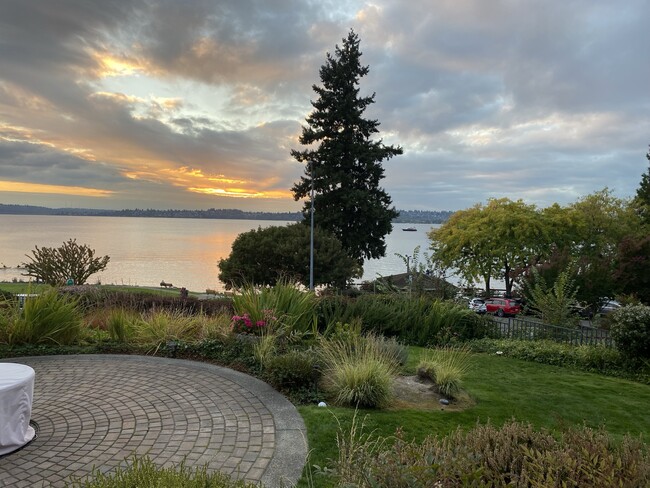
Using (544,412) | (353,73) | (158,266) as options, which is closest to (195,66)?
(544,412)

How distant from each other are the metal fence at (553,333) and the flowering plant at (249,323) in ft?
26.2

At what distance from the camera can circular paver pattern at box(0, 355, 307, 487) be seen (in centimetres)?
386

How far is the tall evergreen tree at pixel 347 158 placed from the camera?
2894cm

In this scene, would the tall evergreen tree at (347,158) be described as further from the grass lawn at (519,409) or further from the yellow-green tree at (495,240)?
the grass lawn at (519,409)

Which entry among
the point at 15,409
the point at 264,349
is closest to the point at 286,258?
the point at 264,349

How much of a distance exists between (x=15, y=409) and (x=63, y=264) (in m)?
19.6

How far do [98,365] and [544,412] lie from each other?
7.24 metres

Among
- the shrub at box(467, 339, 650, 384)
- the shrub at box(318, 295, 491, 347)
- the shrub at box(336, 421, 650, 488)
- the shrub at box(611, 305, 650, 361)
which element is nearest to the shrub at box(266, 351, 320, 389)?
the shrub at box(336, 421, 650, 488)

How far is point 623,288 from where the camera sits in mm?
24219

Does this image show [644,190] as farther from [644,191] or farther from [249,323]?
[249,323]

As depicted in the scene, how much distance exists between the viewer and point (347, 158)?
97.1ft

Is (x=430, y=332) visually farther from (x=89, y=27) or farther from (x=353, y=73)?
(x=353, y=73)

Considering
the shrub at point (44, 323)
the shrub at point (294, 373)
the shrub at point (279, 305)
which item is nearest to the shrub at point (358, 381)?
the shrub at point (294, 373)

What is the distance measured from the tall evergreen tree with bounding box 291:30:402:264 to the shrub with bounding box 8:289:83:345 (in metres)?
21.4
